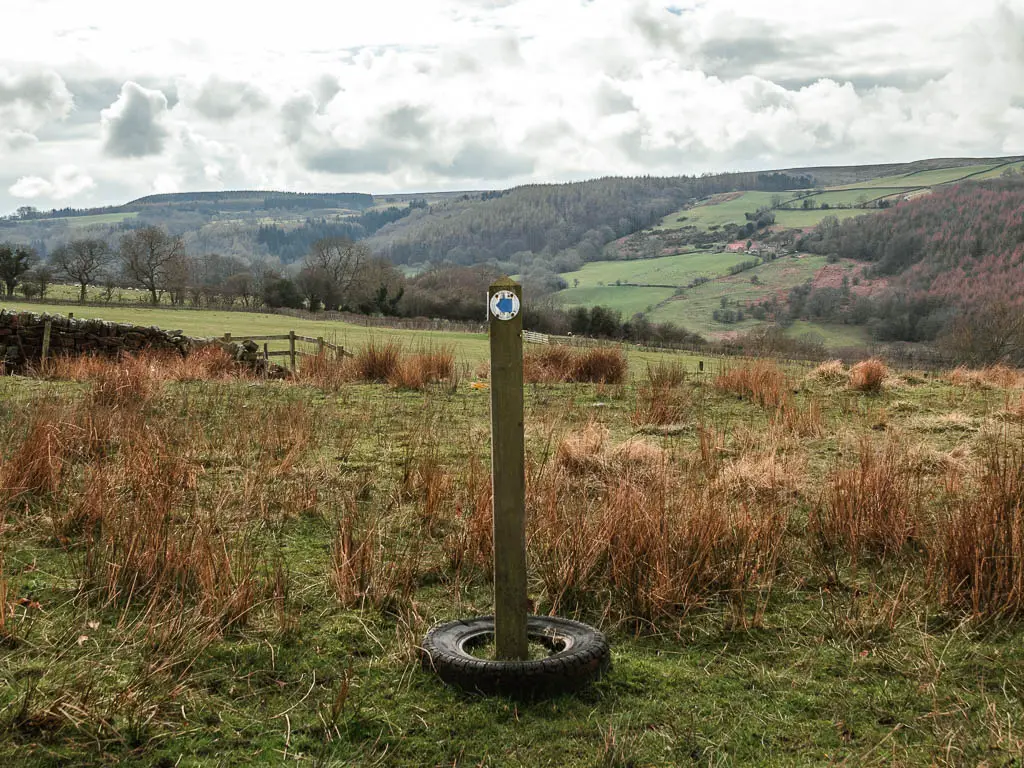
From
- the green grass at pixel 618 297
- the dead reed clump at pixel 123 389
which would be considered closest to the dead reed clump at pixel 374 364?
the dead reed clump at pixel 123 389

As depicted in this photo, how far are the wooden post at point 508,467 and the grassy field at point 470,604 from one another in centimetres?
31

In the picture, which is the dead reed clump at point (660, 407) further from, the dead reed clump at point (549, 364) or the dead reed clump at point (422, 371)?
the dead reed clump at point (422, 371)

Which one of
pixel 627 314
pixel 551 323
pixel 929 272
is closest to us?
pixel 551 323

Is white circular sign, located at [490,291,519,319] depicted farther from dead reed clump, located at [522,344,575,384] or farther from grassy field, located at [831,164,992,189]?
grassy field, located at [831,164,992,189]

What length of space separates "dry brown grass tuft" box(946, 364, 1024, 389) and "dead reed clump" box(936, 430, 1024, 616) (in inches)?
416

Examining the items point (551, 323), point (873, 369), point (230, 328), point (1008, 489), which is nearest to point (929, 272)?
point (551, 323)

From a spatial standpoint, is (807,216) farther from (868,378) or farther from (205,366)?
(205,366)

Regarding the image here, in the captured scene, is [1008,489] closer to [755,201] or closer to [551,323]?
[551,323]

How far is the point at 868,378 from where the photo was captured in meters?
12.9

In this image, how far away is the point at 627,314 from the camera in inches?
3910

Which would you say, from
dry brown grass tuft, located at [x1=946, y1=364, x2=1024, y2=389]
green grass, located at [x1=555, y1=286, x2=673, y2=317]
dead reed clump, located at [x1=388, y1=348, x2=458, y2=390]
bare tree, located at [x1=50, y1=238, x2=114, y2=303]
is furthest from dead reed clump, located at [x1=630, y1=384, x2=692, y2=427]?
green grass, located at [x1=555, y1=286, x2=673, y2=317]

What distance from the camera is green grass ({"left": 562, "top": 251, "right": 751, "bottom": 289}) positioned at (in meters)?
123

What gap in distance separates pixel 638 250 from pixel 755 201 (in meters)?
44.1

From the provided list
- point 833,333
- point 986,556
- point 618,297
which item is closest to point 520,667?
point 986,556
